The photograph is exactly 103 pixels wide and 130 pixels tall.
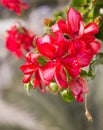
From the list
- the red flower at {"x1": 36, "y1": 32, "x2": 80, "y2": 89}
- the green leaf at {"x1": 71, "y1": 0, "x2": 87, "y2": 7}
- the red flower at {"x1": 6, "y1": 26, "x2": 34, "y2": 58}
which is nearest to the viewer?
the red flower at {"x1": 36, "y1": 32, "x2": 80, "y2": 89}

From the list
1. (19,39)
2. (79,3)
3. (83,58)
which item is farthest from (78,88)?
(19,39)

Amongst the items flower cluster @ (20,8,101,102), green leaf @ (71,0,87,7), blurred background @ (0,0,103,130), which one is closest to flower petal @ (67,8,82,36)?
flower cluster @ (20,8,101,102)

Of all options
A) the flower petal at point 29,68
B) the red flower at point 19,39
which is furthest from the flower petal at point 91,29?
the red flower at point 19,39

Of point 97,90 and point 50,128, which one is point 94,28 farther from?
point 50,128

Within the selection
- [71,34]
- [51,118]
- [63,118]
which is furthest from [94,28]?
[51,118]

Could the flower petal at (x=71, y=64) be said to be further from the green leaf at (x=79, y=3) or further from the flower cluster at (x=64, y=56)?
the green leaf at (x=79, y=3)

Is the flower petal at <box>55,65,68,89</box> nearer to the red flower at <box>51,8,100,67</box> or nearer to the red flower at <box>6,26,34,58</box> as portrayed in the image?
the red flower at <box>51,8,100,67</box>

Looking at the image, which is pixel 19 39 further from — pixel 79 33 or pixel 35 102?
pixel 35 102
